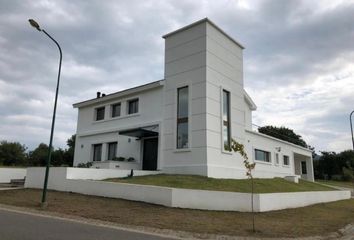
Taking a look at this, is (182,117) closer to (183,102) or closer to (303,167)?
(183,102)

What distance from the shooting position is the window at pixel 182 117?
22708mm

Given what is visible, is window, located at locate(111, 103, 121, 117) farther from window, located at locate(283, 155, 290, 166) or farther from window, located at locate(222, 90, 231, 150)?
window, located at locate(283, 155, 290, 166)

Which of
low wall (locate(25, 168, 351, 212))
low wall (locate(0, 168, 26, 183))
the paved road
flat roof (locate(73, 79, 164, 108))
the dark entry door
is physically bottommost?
the paved road

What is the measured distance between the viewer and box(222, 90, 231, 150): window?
2317 cm

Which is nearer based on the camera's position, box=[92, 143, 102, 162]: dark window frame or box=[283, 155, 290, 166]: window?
box=[92, 143, 102, 162]: dark window frame

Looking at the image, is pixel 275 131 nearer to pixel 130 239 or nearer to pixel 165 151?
pixel 165 151

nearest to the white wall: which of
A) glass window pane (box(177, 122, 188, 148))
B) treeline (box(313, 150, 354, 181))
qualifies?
glass window pane (box(177, 122, 188, 148))

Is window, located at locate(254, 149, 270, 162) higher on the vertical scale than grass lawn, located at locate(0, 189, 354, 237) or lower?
higher

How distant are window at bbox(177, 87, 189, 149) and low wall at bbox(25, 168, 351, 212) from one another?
440cm

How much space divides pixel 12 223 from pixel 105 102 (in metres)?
19.7

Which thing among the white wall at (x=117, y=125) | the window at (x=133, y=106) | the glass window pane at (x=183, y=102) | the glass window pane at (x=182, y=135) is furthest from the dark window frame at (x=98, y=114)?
the glass window pane at (x=182, y=135)

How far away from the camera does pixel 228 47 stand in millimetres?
25219

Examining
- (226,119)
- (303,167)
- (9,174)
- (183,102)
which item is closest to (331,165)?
(303,167)

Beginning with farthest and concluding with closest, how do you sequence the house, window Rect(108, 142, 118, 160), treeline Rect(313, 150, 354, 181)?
treeline Rect(313, 150, 354, 181) → window Rect(108, 142, 118, 160) → the house
